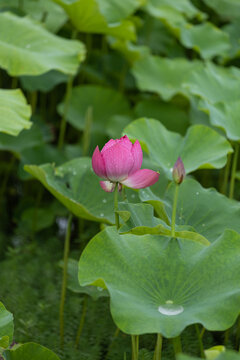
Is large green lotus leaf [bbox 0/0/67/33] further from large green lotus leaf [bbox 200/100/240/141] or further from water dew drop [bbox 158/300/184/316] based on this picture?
water dew drop [bbox 158/300/184/316]

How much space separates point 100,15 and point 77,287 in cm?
99

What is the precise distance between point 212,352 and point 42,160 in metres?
1.31

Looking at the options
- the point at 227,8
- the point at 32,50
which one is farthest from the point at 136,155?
the point at 227,8

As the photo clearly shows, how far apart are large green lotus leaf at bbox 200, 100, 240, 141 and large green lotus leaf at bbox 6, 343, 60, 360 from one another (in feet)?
2.53

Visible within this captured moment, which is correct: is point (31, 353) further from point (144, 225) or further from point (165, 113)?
point (165, 113)

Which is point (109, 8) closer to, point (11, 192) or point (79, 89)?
point (79, 89)

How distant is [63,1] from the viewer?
182 centimetres

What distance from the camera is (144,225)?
1.05m

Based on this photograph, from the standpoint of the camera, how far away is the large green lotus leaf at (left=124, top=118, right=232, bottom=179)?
54.2 inches

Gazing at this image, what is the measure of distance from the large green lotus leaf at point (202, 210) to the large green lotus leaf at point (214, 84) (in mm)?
590

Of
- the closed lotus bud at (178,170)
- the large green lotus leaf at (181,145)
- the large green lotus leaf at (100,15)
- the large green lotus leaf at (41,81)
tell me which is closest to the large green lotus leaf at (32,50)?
the large green lotus leaf at (100,15)

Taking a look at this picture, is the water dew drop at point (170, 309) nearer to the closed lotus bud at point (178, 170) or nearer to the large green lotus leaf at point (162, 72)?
→ the closed lotus bud at point (178, 170)

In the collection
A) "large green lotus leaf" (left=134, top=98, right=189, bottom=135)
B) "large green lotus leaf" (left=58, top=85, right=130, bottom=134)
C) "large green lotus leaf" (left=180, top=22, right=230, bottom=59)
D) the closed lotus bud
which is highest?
the closed lotus bud

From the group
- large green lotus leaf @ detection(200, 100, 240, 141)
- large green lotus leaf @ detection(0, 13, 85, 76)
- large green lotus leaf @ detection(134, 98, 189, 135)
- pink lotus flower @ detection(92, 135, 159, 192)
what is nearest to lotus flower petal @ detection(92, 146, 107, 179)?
pink lotus flower @ detection(92, 135, 159, 192)
